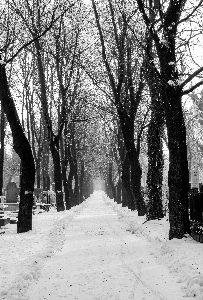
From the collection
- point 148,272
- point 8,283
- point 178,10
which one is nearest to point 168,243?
point 148,272

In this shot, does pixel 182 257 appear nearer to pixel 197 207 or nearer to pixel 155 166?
pixel 197 207

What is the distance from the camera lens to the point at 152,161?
16391 mm

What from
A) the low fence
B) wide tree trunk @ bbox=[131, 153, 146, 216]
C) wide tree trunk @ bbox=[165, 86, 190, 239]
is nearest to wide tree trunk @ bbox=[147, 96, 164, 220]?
wide tree trunk @ bbox=[131, 153, 146, 216]

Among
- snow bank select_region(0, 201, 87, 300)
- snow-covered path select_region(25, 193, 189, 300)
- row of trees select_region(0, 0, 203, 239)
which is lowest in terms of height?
snow-covered path select_region(25, 193, 189, 300)

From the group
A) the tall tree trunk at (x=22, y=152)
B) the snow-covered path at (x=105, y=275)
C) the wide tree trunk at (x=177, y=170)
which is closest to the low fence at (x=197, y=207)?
the wide tree trunk at (x=177, y=170)

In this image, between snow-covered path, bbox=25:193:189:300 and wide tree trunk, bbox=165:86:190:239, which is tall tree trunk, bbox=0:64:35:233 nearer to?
snow-covered path, bbox=25:193:189:300

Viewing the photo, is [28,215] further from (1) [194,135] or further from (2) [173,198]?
(1) [194,135]

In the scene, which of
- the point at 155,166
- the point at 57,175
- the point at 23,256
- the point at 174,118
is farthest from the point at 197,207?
the point at 57,175

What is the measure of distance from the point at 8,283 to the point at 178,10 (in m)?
8.91

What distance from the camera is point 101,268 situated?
772 cm

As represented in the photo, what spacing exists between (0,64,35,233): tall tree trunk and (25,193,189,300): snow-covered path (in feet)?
11.1

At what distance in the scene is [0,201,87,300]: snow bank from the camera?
5.99 m

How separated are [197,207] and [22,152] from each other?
623 centimetres

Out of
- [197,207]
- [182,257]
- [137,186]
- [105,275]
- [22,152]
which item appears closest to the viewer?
[105,275]
